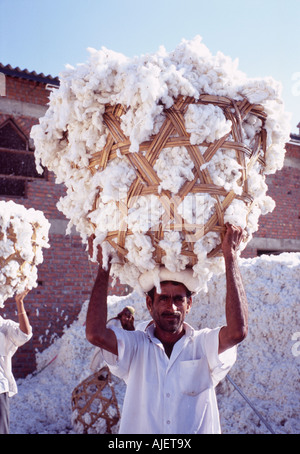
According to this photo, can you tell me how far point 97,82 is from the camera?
1.56 meters

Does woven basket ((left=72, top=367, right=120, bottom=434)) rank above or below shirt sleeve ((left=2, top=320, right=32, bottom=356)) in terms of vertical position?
below

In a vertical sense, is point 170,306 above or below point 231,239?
below

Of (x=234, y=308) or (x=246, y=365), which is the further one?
(x=246, y=365)

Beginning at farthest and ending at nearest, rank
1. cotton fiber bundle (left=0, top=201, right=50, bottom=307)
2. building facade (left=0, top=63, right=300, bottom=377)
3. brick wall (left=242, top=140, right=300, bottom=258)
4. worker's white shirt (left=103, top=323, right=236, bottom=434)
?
1. brick wall (left=242, top=140, right=300, bottom=258)
2. building facade (left=0, top=63, right=300, bottom=377)
3. cotton fiber bundle (left=0, top=201, right=50, bottom=307)
4. worker's white shirt (left=103, top=323, right=236, bottom=434)

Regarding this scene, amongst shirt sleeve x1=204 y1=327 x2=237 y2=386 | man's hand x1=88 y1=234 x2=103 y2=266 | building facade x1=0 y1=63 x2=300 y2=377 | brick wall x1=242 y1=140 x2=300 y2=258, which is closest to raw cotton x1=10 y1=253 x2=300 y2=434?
building facade x1=0 y1=63 x2=300 y2=377

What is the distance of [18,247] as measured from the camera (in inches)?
138

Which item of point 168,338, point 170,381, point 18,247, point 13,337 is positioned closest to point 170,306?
point 168,338

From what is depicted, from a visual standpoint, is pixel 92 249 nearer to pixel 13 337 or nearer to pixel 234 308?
pixel 234 308

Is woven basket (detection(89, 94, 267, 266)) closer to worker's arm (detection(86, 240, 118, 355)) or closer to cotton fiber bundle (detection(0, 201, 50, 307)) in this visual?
worker's arm (detection(86, 240, 118, 355))

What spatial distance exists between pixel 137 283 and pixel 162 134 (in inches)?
24.9

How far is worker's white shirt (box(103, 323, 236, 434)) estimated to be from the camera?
1787 mm

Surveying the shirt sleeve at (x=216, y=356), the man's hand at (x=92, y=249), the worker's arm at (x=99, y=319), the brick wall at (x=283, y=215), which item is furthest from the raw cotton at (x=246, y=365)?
the man's hand at (x=92, y=249)

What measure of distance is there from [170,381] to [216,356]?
229mm

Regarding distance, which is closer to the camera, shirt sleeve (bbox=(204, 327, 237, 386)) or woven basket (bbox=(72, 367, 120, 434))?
shirt sleeve (bbox=(204, 327, 237, 386))
